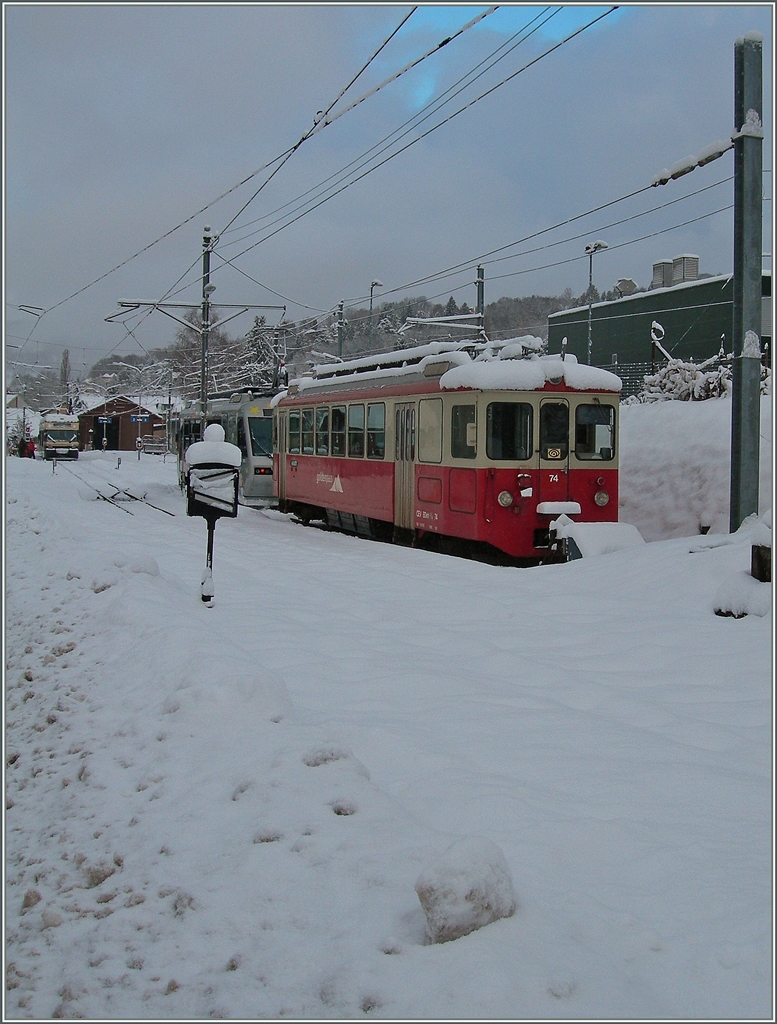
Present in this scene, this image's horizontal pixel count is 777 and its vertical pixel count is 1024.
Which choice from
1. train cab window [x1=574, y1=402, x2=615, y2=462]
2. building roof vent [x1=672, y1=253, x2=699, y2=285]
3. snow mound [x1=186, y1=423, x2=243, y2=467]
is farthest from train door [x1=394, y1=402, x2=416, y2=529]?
building roof vent [x1=672, y1=253, x2=699, y2=285]

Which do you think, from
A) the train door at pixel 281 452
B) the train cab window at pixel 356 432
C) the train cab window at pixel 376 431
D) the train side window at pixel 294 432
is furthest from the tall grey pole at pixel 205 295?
the train cab window at pixel 376 431

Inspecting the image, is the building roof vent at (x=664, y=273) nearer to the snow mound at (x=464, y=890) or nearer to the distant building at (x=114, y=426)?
the snow mound at (x=464, y=890)

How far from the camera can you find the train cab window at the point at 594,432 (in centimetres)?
1254

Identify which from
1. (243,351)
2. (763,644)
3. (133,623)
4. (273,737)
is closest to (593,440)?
(763,644)

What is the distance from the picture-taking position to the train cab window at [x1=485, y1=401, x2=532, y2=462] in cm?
1193

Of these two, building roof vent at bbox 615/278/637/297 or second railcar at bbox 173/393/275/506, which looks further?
building roof vent at bbox 615/278/637/297

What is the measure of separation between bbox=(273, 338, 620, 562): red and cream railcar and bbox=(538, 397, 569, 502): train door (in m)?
0.01

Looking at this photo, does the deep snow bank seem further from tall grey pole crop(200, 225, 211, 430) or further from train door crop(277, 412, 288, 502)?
tall grey pole crop(200, 225, 211, 430)

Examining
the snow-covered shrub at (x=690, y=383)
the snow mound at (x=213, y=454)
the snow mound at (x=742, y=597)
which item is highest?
the snow-covered shrub at (x=690, y=383)

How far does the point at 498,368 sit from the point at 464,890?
9946 millimetres

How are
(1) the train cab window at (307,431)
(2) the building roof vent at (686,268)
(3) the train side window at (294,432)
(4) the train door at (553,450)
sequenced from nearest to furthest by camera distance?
(4) the train door at (553,450)
(1) the train cab window at (307,431)
(3) the train side window at (294,432)
(2) the building roof vent at (686,268)

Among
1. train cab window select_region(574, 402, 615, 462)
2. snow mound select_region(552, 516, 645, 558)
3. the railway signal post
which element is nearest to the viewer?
the railway signal post

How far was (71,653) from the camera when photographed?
712 centimetres

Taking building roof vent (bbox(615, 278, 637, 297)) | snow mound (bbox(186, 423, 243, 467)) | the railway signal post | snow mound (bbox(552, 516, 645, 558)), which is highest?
building roof vent (bbox(615, 278, 637, 297))
